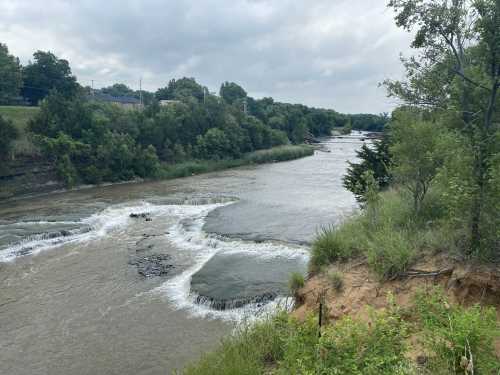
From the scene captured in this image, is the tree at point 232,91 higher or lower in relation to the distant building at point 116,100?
higher

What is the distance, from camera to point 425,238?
8664 mm

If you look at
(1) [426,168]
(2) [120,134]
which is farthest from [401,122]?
(2) [120,134]

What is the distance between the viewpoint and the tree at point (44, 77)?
50.8 m

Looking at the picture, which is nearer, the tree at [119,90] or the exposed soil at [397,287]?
the exposed soil at [397,287]

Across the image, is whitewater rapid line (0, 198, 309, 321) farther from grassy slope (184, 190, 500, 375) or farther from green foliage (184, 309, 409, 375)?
green foliage (184, 309, 409, 375)

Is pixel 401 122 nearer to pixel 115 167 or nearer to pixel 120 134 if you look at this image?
pixel 115 167

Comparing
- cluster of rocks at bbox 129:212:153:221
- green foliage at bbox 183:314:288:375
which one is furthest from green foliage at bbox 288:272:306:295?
cluster of rocks at bbox 129:212:153:221

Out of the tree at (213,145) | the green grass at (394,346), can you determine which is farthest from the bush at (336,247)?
the tree at (213,145)

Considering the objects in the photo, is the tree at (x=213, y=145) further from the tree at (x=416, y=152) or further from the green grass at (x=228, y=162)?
the tree at (x=416, y=152)

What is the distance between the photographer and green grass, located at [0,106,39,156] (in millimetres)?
32969

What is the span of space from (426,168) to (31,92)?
55320 mm

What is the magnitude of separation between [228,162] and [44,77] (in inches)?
1051

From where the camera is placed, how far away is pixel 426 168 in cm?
1036

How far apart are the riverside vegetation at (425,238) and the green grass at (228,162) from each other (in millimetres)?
31335
